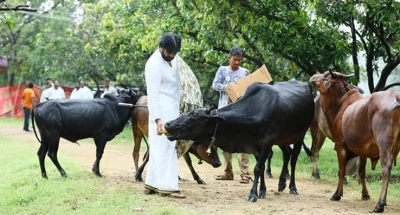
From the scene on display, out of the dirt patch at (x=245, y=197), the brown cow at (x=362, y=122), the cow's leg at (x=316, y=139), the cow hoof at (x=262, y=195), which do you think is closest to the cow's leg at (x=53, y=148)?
the dirt patch at (x=245, y=197)

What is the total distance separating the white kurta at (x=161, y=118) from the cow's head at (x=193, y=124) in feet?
1.30

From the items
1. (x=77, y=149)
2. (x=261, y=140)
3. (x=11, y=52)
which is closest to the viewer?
(x=261, y=140)

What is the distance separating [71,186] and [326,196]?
353 centimetres

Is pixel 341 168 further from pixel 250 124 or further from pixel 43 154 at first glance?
pixel 43 154

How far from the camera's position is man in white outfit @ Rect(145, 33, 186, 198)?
28.1 feet

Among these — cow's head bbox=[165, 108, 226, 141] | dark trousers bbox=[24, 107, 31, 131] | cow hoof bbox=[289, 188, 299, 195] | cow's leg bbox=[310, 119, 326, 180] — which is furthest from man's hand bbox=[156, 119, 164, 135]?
dark trousers bbox=[24, 107, 31, 131]

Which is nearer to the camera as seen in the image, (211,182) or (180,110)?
(180,110)

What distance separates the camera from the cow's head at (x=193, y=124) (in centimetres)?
820

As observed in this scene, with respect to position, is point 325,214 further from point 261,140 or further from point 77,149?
point 77,149

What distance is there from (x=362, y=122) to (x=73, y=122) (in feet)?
15.2

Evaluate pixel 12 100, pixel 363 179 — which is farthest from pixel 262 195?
pixel 12 100

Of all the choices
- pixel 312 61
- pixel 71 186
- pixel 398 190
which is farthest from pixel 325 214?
pixel 312 61

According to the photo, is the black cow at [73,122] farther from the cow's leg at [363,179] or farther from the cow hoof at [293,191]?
the cow's leg at [363,179]

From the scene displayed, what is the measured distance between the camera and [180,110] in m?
9.02
